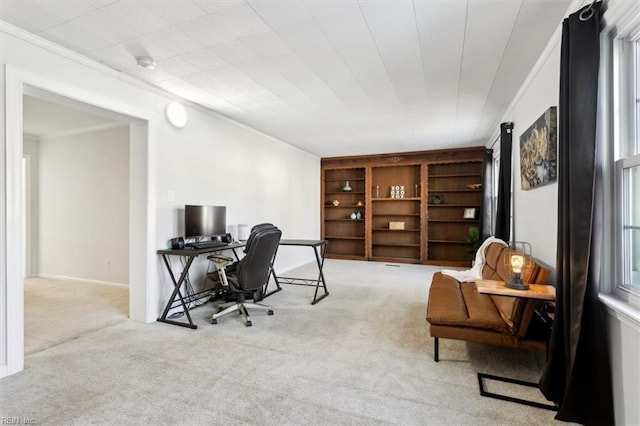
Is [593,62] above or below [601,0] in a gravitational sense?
below

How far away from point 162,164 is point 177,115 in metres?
0.61

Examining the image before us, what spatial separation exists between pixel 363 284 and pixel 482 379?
2826 mm

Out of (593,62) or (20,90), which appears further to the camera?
(20,90)

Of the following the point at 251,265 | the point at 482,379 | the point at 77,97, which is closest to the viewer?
the point at 482,379

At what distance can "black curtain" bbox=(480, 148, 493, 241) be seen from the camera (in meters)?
5.43

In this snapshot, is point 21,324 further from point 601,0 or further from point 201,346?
point 601,0

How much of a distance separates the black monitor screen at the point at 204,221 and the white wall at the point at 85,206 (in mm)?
1763

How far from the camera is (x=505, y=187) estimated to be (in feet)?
12.9

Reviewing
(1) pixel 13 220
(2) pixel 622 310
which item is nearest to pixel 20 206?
(1) pixel 13 220

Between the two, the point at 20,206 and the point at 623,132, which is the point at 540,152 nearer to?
the point at 623,132

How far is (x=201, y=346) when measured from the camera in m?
2.66

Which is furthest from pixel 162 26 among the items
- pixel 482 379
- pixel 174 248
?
pixel 482 379

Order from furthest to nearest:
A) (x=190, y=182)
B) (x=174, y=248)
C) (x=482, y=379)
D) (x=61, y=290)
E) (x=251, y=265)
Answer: (x=61, y=290), (x=190, y=182), (x=174, y=248), (x=251, y=265), (x=482, y=379)

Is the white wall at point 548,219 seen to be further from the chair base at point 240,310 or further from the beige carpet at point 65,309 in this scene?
the beige carpet at point 65,309
